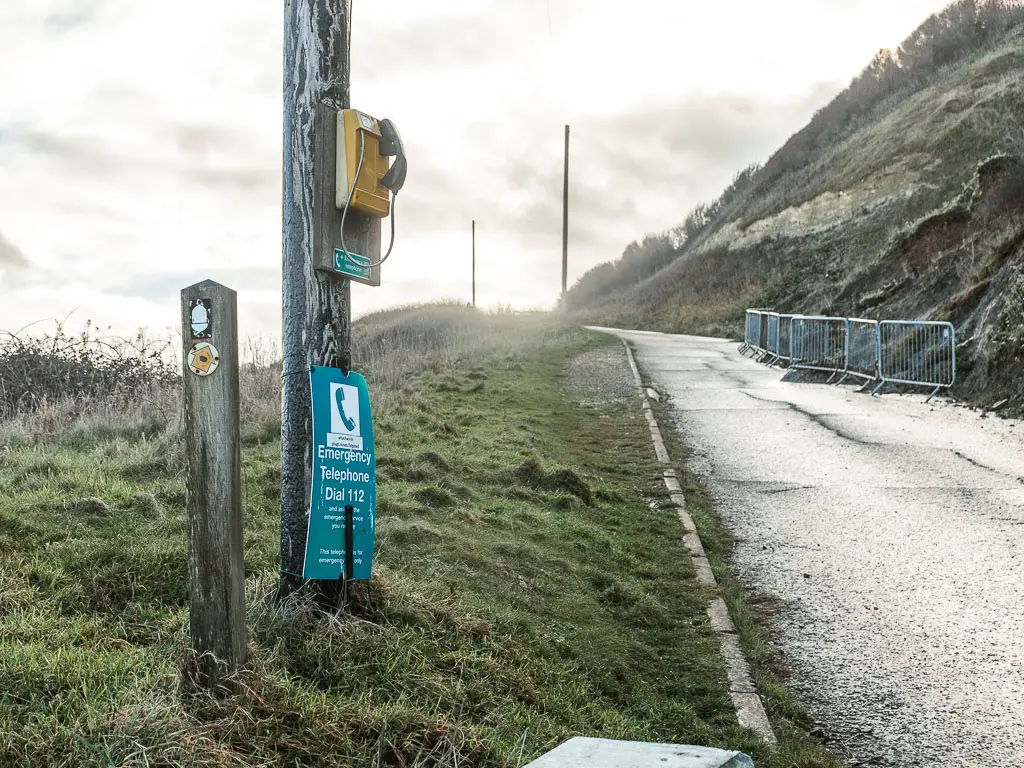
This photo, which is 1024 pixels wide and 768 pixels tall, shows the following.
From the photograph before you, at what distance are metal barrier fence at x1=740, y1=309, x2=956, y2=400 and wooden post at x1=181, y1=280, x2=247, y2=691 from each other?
1384 centimetres

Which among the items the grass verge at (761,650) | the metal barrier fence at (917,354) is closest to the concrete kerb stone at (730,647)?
the grass verge at (761,650)

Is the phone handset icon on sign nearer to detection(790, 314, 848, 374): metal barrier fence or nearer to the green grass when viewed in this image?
the green grass

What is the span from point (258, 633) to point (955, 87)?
48343 mm

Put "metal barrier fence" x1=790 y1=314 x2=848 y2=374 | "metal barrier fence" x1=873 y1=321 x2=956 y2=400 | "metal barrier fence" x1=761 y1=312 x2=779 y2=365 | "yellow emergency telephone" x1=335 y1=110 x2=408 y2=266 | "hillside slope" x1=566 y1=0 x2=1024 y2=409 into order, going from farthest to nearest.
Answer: "metal barrier fence" x1=761 y1=312 x2=779 y2=365 → "metal barrier fence" x1=790 y1=314 x2=848 y2=374 → "hillside slope" x1=566 y1=0 x2=1024 y2=409 → "metal barrier fence" x1=873 y1=321 x2=956 y2=400 → "yellow emergency telephone" x1=335 y1=110 x2=408 y2=266

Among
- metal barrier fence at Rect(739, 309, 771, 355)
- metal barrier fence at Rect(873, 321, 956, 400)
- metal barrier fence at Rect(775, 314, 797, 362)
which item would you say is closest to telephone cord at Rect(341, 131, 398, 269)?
metal barrier fence at Rect(873, 321, 956, 400)

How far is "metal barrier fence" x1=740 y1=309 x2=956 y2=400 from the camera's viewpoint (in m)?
15.3

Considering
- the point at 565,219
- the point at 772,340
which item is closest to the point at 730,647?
the point at 772,340

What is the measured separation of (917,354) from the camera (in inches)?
619

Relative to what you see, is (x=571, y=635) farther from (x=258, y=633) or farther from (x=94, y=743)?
(x=94, y=743)

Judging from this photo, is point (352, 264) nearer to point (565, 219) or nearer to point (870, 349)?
point (870, 349)

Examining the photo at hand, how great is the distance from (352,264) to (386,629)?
1.78 m

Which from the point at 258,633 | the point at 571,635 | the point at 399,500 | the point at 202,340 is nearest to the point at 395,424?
the point at 399,500

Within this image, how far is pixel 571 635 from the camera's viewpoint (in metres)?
5.04

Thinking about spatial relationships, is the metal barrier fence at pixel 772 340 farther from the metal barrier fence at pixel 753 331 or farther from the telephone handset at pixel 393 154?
the telephone handset at pixel 393 154
